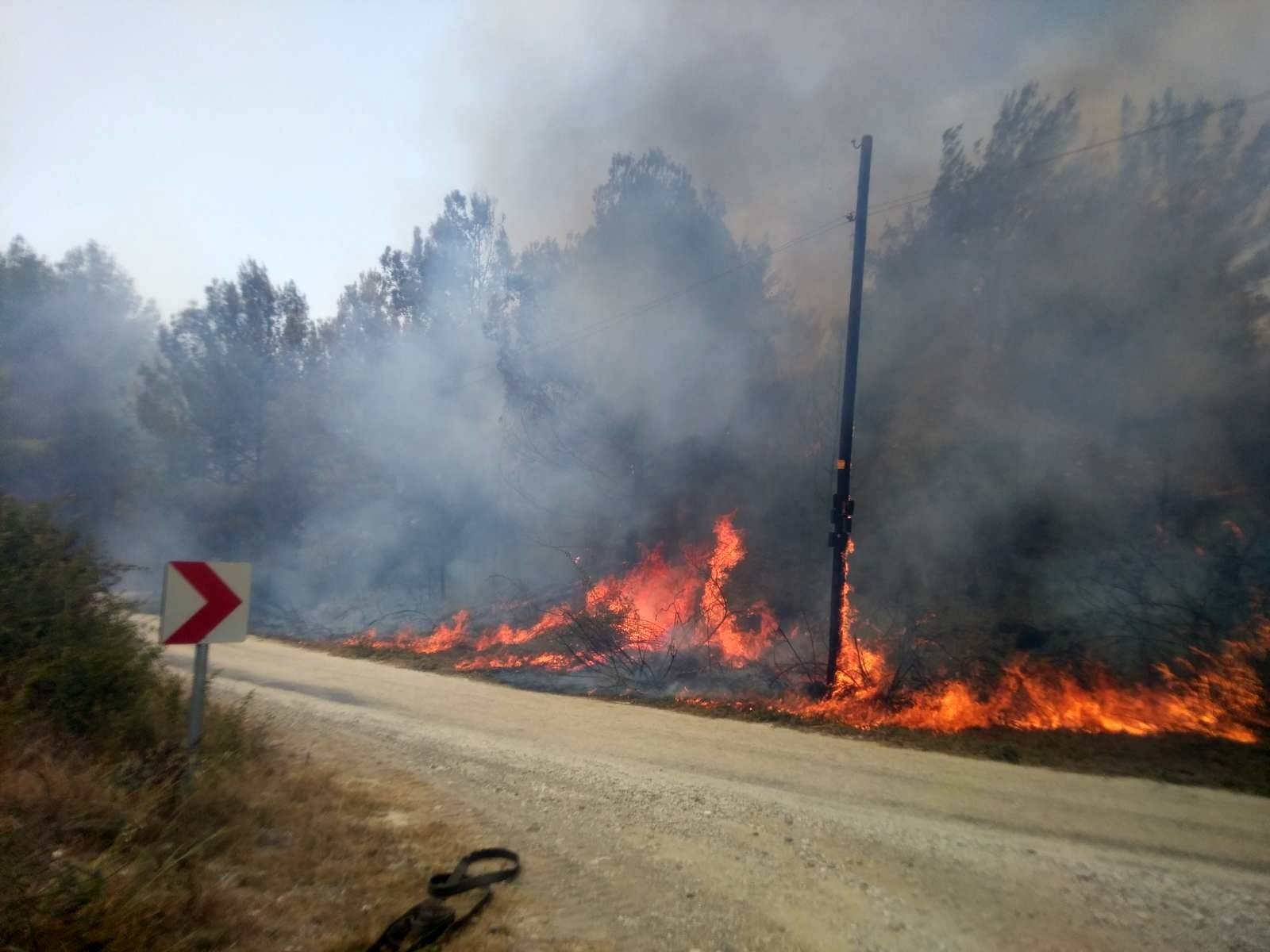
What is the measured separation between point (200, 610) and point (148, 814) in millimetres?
1270

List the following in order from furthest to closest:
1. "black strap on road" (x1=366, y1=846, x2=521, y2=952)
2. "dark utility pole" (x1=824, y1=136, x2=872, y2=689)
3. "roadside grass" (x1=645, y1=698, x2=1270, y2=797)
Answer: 1. "dark utility pole" (x1=824, y1=136, x2=872, y2=689)
2. "roadside grass" (x1=645, y1=698, x2=1270, y2=797)
3. "black strap on road" (x1=366, y1=846, x2=521, y2=952)

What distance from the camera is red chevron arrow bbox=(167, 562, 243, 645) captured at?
473 centimetres

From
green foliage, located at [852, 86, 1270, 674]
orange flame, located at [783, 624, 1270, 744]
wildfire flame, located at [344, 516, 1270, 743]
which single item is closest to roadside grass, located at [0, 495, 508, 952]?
wildfire flame, located at [344, 516, 1270, 743]

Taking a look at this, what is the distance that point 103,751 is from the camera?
4895 millimetres

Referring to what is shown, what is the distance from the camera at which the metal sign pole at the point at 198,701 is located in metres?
4.74

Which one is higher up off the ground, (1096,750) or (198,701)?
(198,701)

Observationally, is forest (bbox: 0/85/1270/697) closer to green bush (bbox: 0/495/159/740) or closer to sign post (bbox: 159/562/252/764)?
green bush (bbox: 0/495/159/740)

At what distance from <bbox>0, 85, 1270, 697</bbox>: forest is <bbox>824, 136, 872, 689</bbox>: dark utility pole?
4.03 ft

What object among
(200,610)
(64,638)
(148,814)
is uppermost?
(200,610)

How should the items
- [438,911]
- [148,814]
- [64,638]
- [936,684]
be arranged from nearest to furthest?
[438,911] → [148,814] → [64,638] → [936,684]

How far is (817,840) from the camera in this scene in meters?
5.15

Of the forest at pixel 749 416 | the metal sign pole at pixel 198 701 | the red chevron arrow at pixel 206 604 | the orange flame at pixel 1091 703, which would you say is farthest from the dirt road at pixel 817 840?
the forest at pixel 749 416

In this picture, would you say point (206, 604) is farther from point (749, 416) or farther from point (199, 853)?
point (749, 416)

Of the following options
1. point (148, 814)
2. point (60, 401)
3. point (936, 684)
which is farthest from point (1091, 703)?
point (60, 401)
